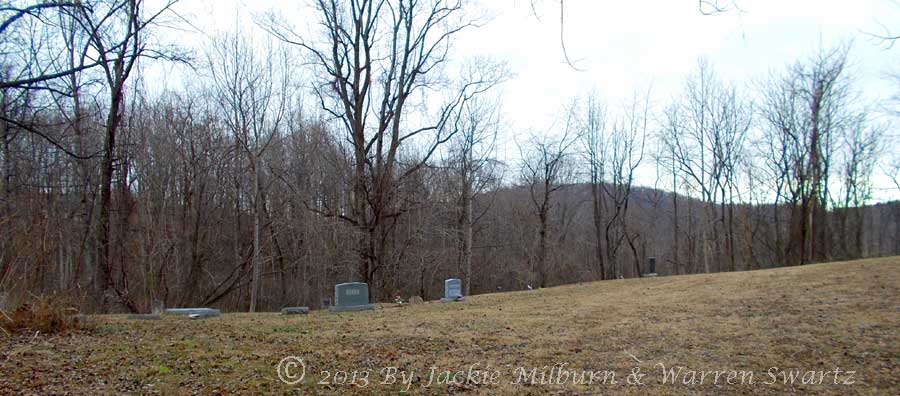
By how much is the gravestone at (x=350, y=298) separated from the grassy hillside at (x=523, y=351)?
2143 millimetres

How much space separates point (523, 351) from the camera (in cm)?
732

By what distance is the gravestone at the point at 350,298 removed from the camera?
1290 centimetres

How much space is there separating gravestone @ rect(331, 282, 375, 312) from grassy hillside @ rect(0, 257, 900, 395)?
7.03 ft

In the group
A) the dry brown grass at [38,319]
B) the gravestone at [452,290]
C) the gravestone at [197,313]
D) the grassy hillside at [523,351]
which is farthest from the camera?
the gravestone at [452,290]

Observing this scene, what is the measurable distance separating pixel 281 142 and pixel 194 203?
15.7 ft

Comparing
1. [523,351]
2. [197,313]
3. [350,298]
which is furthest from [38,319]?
[350,298]

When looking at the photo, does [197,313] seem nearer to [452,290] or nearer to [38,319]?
[38,319]

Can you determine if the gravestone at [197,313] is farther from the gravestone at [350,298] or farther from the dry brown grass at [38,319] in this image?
the dry brown grass at [38,319]

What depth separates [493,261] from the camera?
3155 cm

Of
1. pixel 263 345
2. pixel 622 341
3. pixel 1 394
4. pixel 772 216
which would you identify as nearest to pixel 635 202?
pixel 772 216

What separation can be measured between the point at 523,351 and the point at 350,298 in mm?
6696

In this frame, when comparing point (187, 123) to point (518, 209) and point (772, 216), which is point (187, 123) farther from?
point (772, 216)

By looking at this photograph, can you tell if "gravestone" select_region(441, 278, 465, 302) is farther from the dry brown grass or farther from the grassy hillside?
the dry brown grass

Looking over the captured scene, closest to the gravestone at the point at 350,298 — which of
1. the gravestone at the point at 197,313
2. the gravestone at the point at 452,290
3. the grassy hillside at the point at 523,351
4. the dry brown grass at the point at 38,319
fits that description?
the grassy hillside at the point at 523,351
